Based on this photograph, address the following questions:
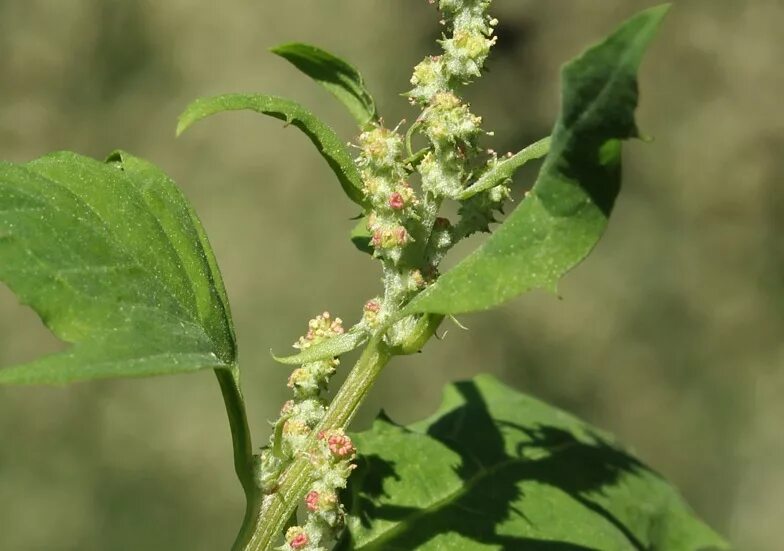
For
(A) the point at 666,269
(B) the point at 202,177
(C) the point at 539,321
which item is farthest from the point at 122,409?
(A) the point at 666,269

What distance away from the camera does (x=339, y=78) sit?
200 centimetres

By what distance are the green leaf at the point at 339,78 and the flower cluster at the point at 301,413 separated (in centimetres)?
42

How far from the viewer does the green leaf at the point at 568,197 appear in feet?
4.61

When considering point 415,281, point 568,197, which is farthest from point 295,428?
point 568,197

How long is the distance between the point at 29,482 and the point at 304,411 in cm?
532

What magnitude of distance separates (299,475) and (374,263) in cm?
551

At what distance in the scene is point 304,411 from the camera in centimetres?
186

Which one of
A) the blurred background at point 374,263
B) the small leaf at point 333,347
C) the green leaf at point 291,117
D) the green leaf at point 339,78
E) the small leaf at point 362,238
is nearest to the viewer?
the green leaf at point 291,117

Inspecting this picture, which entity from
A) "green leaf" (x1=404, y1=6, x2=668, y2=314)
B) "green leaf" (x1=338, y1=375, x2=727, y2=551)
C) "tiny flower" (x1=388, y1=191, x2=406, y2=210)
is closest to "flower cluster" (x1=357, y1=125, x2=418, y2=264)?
"tiny flower" (x1=388, y1=191, x2=406, y2=210)

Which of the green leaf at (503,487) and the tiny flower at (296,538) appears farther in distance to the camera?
the green leaf at (503,487)

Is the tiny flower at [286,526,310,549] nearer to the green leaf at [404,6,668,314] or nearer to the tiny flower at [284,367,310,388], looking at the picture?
the tiny flower at [284,367,310,388]

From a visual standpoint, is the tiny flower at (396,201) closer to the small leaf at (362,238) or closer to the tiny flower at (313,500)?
the small leaf at (362,238)

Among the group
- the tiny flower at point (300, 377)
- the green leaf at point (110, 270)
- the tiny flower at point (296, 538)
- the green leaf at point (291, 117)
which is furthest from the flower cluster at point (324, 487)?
the green leaf at point (291, 117)

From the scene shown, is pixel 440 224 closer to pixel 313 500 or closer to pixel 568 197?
pixel 568 197
